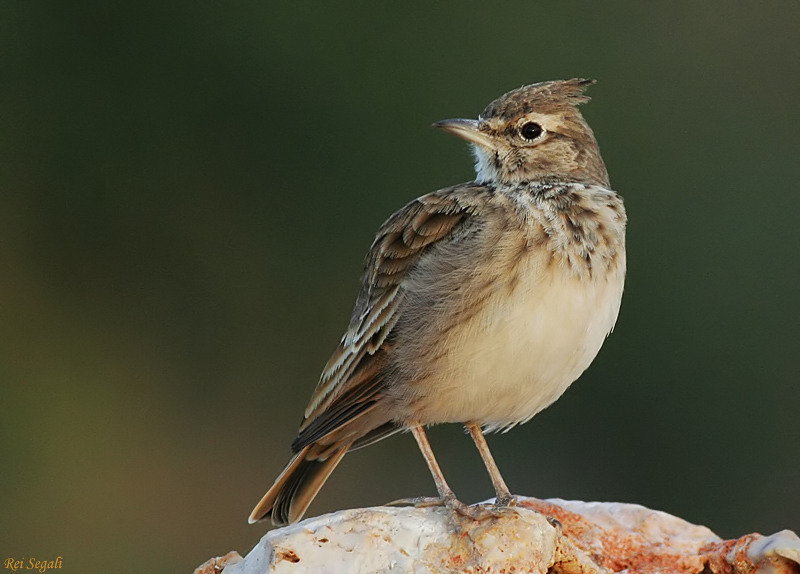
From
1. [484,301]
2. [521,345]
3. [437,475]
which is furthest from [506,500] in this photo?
[484,301]

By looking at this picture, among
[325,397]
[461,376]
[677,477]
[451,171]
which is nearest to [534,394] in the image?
[461,376]

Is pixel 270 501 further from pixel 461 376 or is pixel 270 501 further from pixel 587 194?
pixel 587 194

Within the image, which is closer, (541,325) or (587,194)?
(541,325)

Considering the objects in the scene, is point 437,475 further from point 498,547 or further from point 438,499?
point 498,547

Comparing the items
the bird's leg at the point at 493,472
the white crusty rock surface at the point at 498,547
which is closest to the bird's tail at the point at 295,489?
the bird's leg at the point at 493,472

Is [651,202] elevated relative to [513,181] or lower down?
lower down

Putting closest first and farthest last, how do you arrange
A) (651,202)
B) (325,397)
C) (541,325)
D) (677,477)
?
(541,325)
(325,397)
(677,477)
(651,202)
